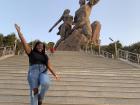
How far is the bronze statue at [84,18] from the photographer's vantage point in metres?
38.4

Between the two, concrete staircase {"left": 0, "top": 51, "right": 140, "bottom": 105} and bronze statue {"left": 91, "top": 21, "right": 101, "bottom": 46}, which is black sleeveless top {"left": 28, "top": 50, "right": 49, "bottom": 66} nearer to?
concrete staircase {"left": 0, "top": 51, "right": 140, "bottom": 105}

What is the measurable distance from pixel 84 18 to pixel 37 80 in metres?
32.4

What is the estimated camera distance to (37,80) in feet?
24.1

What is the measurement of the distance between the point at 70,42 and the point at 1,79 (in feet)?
84.9

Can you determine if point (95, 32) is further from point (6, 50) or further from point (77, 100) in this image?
point (77, 100)

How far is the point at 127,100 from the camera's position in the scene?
933 cm

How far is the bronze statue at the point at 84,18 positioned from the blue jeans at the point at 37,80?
100 ft

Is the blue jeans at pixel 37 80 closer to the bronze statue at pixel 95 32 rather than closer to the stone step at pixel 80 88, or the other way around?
the stone step at pixel 80 88

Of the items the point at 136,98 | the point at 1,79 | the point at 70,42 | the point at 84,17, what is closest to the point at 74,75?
the point at 1,79

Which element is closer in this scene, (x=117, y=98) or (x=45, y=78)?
(x=45, y=78)

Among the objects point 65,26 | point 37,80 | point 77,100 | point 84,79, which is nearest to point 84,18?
point 65,26

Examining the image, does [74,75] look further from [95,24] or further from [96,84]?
[95,24]

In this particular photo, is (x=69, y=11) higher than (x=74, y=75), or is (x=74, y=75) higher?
(x=69, y=11)

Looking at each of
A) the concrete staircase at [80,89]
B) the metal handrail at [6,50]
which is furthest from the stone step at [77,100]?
the metal handrail at [6,50]
